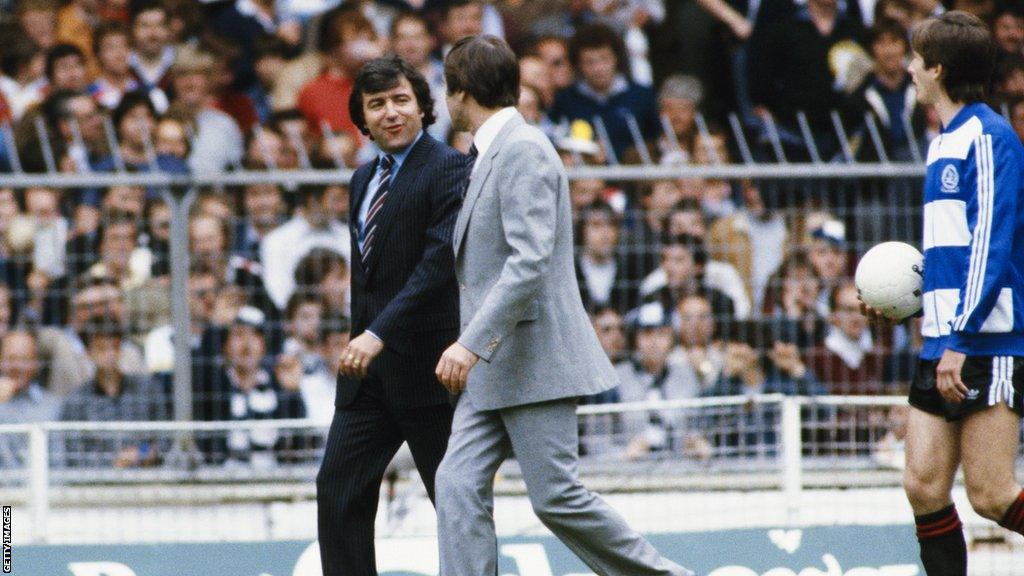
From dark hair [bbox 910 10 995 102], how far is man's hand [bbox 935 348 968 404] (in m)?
0.86

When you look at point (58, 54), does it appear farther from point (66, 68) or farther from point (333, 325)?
point (333, 325)

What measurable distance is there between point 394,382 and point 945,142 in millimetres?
2010

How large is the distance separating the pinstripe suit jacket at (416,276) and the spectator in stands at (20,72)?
487 cm

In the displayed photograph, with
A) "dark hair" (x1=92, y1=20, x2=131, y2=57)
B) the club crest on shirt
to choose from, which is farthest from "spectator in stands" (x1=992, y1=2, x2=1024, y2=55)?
"dark hair" (x1=92, y1=20, x2=131, y2=57)

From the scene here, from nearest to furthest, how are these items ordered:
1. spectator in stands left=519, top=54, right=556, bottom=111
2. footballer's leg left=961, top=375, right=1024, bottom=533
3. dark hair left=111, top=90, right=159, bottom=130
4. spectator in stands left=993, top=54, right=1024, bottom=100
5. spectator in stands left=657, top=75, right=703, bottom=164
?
1. footballer's leg left=961, top=375, right=1024, bottom=533
2. spectator in stands left=993, top=54, right=1024, bottom=100
3. spectator in stands left=657, top=75, right=703, bottom=164
4. dark hair left=111, top=90, right=159, bottom=130
5. spectator in stands left=519, top=54, right=556, bottom=111

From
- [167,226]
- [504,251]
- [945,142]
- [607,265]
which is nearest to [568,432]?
[504,251]

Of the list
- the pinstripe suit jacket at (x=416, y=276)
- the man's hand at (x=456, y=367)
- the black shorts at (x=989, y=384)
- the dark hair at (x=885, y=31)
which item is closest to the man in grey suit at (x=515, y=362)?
the man's hand at (x=456, y=367)

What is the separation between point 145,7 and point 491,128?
19.2 feet

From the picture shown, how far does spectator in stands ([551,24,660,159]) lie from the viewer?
32.9 feet

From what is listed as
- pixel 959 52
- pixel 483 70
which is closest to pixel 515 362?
pixel 483 70

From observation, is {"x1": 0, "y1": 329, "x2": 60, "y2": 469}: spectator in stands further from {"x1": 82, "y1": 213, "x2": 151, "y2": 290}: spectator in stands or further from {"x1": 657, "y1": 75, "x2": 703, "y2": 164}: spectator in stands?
{"x1": 657, "y1": 75, "x2": 703, "y2": 164}: spectator in stands

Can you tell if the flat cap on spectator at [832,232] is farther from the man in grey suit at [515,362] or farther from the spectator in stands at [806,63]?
the man in grey suit at [515,362]

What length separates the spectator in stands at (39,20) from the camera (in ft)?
34.7

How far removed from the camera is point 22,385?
27.4 ft
